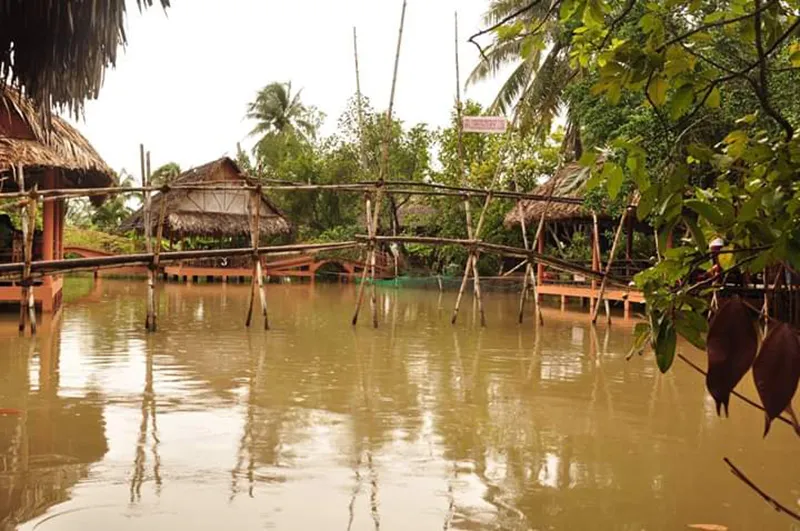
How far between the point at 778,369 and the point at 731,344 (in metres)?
0.07

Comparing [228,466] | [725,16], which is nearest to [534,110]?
[228,466]

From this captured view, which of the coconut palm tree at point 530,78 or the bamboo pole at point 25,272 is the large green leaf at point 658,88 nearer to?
the bamboo pole at point 25,272

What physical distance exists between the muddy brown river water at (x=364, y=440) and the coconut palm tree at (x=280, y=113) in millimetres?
Answer: 24579

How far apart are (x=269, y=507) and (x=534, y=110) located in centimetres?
1431

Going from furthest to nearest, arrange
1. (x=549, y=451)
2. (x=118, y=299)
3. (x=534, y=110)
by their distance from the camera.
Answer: (x=534, y=110)
(x=118, y=299)
(x=549, y=451)

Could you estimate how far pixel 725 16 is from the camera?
5.52ft

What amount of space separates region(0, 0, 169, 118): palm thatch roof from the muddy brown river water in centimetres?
203

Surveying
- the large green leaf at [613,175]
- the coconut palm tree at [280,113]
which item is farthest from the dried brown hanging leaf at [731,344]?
the coconut palm tree at [280,113]

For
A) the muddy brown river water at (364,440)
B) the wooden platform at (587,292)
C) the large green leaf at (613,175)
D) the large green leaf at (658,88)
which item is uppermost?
the large green leaf at (658,88)

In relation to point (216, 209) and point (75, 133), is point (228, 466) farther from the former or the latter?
point (216, 209)

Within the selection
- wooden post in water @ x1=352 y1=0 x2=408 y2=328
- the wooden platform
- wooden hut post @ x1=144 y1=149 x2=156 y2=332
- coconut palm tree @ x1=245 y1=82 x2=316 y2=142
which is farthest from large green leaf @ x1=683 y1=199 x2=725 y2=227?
coconut palm tree @ x1=245 y1=82 x2=316 y2=142

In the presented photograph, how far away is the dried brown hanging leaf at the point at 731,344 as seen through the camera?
105 centimetres

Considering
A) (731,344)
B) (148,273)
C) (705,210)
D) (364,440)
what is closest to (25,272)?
(148,273)

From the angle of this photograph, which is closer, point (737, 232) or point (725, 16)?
point (737, 232)
